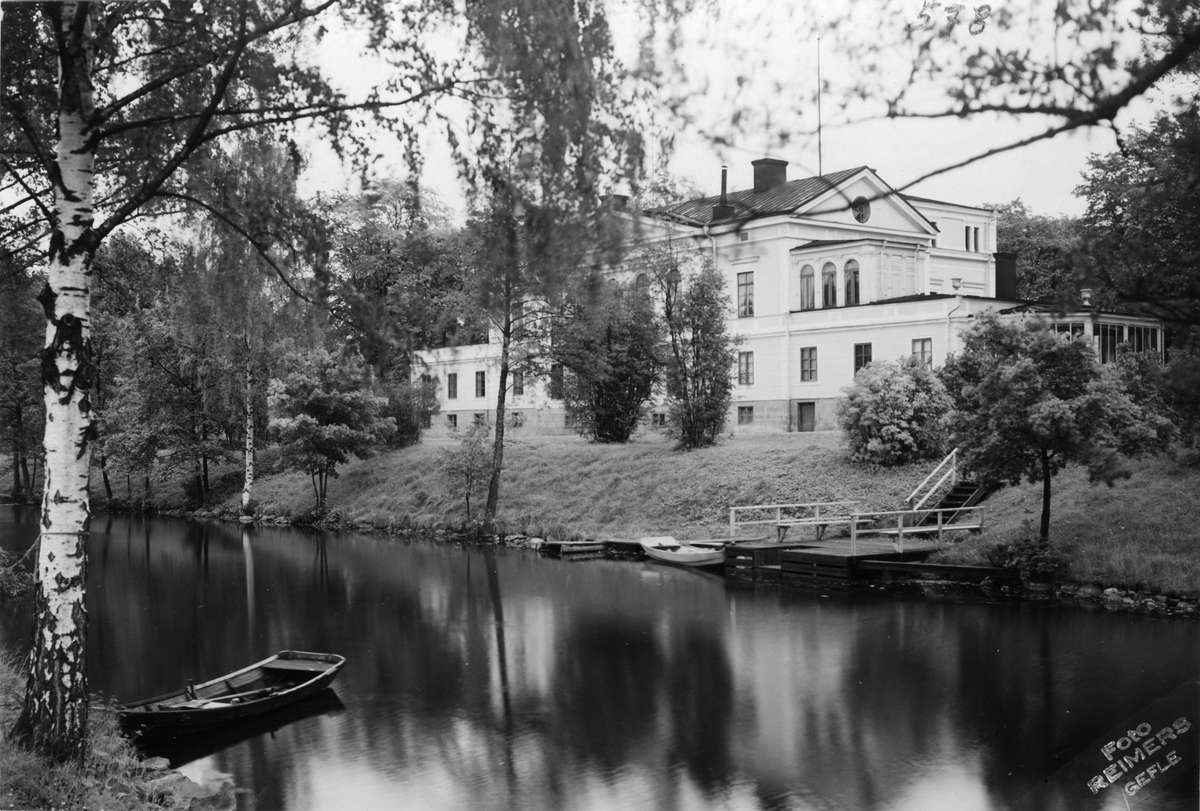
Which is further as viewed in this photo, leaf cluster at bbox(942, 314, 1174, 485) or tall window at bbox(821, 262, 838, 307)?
tall window at bbox(821, 262, 838, 307)

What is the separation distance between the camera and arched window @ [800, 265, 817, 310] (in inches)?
1227

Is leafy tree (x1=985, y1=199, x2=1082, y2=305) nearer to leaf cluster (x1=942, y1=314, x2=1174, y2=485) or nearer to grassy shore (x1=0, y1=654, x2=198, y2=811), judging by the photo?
leaf cluster (x1=942, y1=314, x2=1174, y2=485)

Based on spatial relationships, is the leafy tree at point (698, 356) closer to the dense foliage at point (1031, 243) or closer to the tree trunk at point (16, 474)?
the dense foliage at point (1031, 243)

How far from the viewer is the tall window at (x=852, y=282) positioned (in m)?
30.4

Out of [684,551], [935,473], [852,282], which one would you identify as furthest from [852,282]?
[684,551]

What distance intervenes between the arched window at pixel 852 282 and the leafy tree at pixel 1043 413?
48.1ft

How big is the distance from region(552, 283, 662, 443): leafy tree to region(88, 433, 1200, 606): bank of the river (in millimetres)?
841

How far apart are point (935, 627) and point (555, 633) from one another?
5.12 m

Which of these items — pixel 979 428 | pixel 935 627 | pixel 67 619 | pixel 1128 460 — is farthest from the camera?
pixel 1128 460

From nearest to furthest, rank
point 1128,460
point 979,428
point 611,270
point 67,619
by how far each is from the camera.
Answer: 1. point 611,270
2. point 67,619
3. point 979,428
4. point 1128,460

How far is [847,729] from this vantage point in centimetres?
1005

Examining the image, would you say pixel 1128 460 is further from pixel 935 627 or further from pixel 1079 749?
pixel 1079 749

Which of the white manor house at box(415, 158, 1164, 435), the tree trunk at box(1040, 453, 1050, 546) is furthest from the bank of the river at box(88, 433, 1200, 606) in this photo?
the white manor house at box(415, 158, 1164, 435)

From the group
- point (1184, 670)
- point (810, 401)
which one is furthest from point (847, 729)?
point (810, 401)
